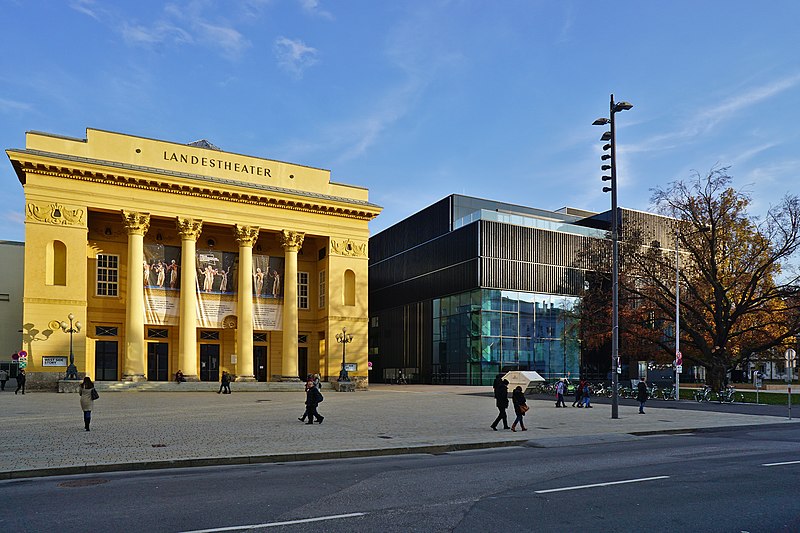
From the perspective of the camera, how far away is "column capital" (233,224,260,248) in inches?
2024

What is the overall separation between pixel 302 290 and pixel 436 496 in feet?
164

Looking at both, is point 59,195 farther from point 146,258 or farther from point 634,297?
point 634,297

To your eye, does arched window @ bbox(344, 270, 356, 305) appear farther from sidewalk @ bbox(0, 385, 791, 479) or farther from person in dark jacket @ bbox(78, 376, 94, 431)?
person in dark jacket @ bbox(78, 376, 94, 431)

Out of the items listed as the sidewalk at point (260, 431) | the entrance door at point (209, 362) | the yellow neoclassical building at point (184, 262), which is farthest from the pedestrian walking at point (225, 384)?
the sidewalk at point (260, 431)

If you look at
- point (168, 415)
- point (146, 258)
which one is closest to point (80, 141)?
point (146, 258)

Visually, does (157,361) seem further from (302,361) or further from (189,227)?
(302,361)

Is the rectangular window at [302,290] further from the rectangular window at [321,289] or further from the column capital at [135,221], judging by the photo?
the column capital at [135,221]

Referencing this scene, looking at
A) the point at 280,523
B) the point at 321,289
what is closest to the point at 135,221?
the point at 321,289

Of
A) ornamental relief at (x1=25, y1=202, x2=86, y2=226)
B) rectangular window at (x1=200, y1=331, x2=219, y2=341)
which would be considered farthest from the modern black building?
ornamental relief at (x1=25, y1=202, x2=86, y2=226)

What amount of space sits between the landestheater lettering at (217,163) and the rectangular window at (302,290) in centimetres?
1007

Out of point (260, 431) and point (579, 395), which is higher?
point (260, 431)

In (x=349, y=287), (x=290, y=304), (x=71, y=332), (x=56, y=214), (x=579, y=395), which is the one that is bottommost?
(x=579, y=395)

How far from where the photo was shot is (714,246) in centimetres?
4372

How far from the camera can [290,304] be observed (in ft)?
176
